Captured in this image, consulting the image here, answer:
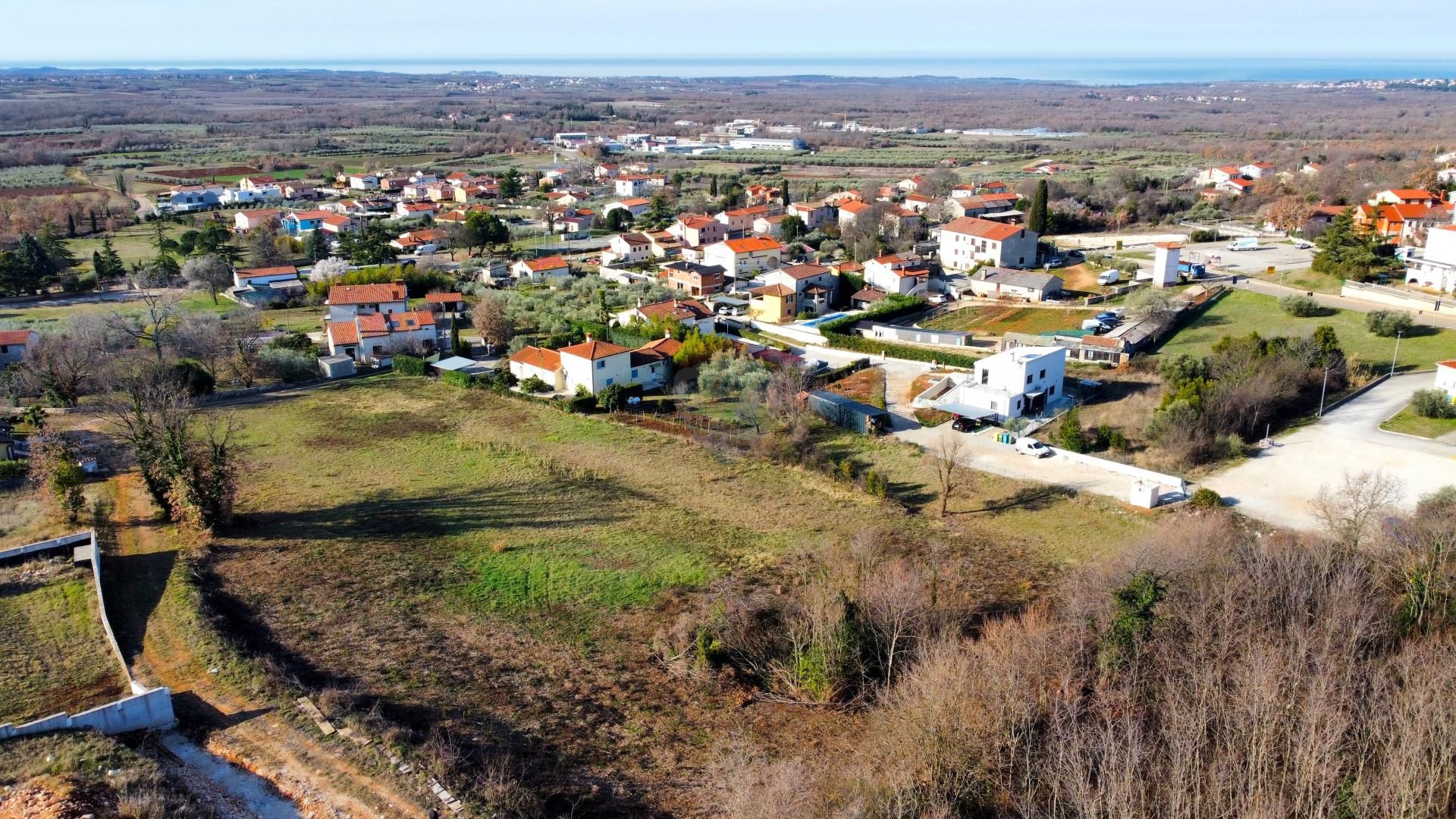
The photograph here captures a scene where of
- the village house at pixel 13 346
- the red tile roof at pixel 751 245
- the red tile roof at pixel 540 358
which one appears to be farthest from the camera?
the red tile roof at pixel 751 245

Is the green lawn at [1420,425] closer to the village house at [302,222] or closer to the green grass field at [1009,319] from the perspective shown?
the green grass field at [1009,319]

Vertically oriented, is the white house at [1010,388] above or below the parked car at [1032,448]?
above

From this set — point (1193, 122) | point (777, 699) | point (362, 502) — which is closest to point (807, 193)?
point (362, 502)

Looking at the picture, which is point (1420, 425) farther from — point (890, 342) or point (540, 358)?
point (540, 358)

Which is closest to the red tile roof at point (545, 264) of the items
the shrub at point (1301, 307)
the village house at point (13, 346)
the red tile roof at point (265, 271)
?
the red tile roof at point (265, 271)

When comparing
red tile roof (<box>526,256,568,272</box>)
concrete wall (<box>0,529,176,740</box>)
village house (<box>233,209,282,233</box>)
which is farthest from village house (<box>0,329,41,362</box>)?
village house (<box>233,209,282,233</box>)

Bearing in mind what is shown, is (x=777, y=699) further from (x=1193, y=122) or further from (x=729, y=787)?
(x=1193, y=122)

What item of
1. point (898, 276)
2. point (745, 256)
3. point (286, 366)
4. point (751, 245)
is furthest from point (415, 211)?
point (898, 276)
